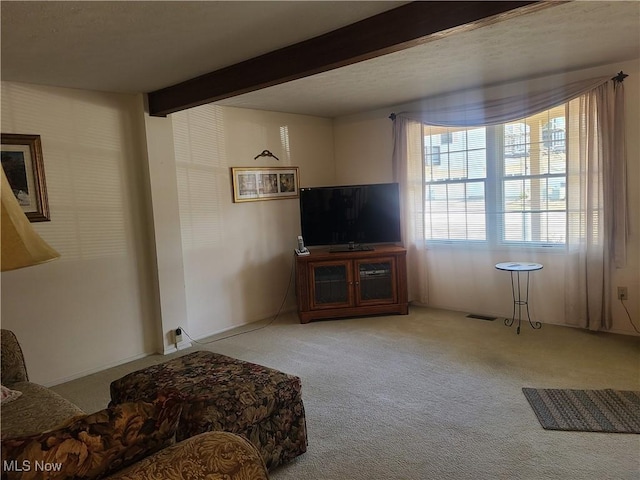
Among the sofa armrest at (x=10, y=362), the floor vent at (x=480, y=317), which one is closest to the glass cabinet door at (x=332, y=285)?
the floor vent at (x=480, y=317)

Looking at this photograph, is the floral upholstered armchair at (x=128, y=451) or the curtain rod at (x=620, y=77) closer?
the floral upholstered armchair at (x=128, y=451)

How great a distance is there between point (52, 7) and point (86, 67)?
1015 mm

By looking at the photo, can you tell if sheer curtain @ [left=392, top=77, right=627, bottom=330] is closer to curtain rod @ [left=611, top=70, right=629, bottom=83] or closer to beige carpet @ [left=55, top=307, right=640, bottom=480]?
curtain rod @ [left=611, top=70, right=629, bottom=83]

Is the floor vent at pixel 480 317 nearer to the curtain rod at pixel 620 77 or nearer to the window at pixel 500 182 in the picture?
the window at pixel 500 182

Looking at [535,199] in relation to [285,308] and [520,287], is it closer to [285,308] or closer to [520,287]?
[520,287]

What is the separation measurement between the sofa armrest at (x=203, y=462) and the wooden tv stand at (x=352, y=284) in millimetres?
3425

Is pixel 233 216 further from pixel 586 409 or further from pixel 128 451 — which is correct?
pixel 128 451

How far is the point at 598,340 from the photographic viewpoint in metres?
3.82

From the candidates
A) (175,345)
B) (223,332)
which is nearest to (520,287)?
(223,332)

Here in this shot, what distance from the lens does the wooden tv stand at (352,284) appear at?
4785 millimetres

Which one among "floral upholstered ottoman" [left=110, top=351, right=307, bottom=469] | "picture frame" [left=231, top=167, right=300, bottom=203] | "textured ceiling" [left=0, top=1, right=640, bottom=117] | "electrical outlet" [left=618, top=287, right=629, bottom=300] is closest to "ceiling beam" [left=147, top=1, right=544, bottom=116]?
"textured ceiling" [left=0, top=1, right=640, bottom=117]

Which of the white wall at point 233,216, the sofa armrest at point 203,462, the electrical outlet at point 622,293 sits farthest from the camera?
the white wall at point 233,216

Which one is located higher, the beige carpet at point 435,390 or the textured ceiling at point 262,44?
the textured ceiling at point 262,44

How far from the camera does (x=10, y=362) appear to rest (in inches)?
97.7
